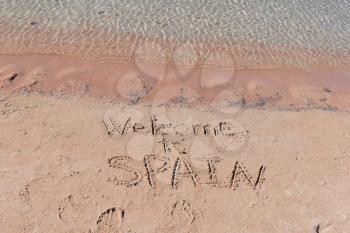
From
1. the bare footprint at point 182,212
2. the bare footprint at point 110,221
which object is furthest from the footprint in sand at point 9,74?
the bare footprint at point 182,212

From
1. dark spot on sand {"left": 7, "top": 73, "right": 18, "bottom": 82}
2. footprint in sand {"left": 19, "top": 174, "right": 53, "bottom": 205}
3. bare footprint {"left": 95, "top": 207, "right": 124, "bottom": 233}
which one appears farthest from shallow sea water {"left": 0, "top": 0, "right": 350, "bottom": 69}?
bare footprint {"left": 95, "top": 207, "right": 124, "bottom": 233}

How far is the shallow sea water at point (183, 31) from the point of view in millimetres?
8055

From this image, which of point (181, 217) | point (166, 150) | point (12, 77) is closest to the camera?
point (181, 217)

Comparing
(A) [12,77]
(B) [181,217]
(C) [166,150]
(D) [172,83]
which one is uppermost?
(A) [12,77]

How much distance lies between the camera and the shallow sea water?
317 inches

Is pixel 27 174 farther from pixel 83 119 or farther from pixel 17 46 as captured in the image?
pixel 17 46

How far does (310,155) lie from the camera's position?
5836mm

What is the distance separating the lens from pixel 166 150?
5.73 metres

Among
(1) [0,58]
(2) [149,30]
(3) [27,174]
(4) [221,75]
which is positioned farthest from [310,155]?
(1) [0,58]

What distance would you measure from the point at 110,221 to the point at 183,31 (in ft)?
17.0

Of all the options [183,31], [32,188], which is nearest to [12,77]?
[32,188]

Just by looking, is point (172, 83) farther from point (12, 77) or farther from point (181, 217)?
point (181, 217)

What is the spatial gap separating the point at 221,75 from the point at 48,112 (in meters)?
3.17

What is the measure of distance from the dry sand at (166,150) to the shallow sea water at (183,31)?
0.59 m
